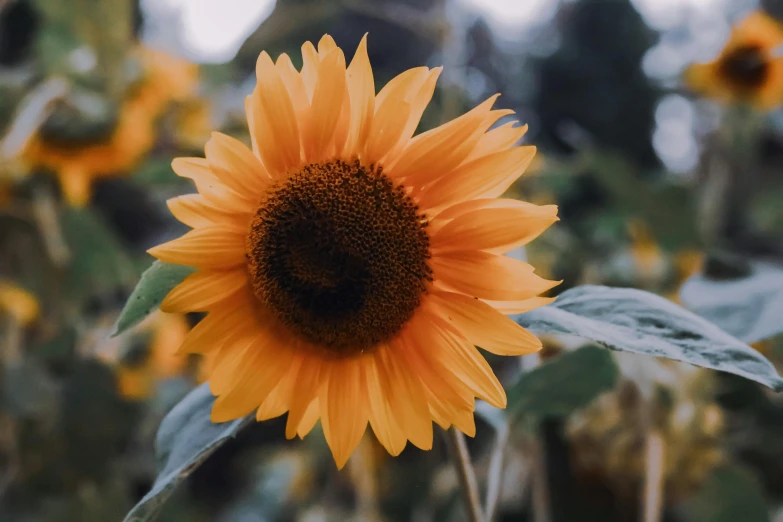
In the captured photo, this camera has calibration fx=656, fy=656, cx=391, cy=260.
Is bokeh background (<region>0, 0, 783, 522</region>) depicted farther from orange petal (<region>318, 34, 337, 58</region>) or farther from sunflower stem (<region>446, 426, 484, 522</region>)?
orange petal (<region>318, 34, 337, 58</region>)

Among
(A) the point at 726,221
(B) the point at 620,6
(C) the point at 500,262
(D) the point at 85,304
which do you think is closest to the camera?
(C) the point at 500,262

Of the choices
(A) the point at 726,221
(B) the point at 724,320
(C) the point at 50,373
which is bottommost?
(A) the point at 726,221

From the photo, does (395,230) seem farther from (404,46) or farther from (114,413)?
(404,46)

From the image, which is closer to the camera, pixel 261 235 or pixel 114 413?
pixel 261 235

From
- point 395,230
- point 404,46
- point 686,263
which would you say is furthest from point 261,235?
point 404,46

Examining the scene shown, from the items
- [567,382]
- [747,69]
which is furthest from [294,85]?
[747,69]

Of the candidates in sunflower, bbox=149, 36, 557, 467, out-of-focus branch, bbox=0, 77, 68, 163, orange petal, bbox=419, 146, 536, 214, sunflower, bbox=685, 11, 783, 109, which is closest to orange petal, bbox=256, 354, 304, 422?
sunflower, bbox=149, 36, 557, 467
